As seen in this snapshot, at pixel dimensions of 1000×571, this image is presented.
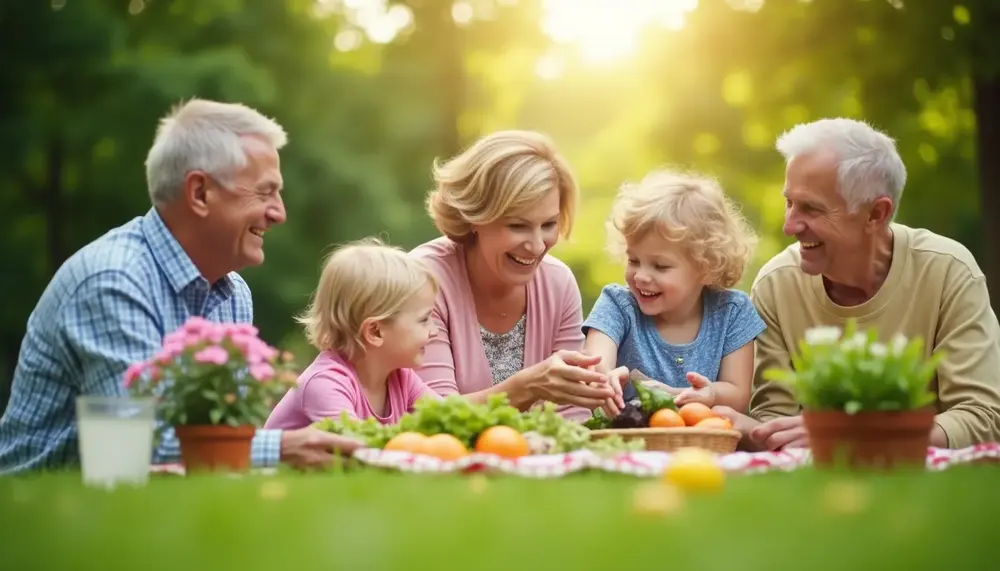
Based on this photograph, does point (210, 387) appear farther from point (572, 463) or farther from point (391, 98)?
point (391, 98)

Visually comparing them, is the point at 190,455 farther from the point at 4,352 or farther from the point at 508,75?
the point at 508,75

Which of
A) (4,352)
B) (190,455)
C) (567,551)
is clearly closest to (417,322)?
(190,455)

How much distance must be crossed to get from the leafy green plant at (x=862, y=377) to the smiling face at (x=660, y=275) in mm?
1836

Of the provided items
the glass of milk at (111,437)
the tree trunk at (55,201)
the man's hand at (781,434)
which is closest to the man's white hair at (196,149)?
the glass of milk at (111,437)

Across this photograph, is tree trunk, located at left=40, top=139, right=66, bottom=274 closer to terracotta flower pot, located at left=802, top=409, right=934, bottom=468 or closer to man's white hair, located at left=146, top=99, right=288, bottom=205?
man's white hair, located at left=146, top=99, right=288, bottom=205

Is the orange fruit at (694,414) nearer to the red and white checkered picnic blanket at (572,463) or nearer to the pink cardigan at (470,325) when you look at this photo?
the red and white checkered picnic blanket at (572,463)

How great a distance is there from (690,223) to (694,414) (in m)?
1.24

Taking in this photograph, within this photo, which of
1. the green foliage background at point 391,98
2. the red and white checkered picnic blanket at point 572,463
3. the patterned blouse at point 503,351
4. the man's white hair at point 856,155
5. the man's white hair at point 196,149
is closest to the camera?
the red and white checkered picnic blanket at point 572,463

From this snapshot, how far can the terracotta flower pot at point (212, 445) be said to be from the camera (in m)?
3.90

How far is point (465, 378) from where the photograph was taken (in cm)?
612

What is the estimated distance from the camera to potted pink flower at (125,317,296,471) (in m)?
3.87

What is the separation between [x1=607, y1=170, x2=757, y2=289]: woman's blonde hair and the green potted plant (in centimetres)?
189

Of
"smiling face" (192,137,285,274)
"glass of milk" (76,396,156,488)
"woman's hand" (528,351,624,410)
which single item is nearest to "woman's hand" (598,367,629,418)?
"woman's hand" (528,351,624,410)

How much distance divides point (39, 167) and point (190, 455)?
55.7 feet
